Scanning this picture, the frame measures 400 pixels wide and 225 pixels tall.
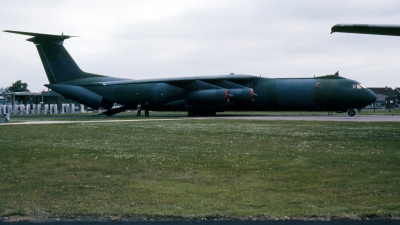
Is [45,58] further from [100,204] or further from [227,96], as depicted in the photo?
[100,204]

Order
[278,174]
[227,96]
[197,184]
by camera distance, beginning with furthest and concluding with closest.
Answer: [227,96]
[278,174]
[197,184]

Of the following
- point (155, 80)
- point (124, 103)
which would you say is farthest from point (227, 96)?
point (124, 103)

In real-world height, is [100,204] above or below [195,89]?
below

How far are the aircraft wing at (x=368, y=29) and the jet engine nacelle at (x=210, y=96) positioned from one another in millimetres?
29747

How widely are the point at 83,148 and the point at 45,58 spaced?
37.2 meters

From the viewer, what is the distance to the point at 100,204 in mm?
8383

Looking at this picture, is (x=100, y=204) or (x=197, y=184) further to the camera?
(x=197, y=184)

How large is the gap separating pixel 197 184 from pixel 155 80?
128ft

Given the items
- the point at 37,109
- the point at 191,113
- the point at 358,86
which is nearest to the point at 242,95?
the point at 191,113

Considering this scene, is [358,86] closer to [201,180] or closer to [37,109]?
[201,180]

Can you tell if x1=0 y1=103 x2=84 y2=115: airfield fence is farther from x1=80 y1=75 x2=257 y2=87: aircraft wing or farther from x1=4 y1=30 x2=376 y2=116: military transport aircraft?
x1=80 y1=75 x2=257 y2=87: aircraft wing

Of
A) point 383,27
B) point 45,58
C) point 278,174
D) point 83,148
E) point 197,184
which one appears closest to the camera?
point 197,184

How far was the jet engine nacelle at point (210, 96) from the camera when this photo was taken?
46.2 m

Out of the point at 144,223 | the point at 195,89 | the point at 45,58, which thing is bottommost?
the point at 144,223
